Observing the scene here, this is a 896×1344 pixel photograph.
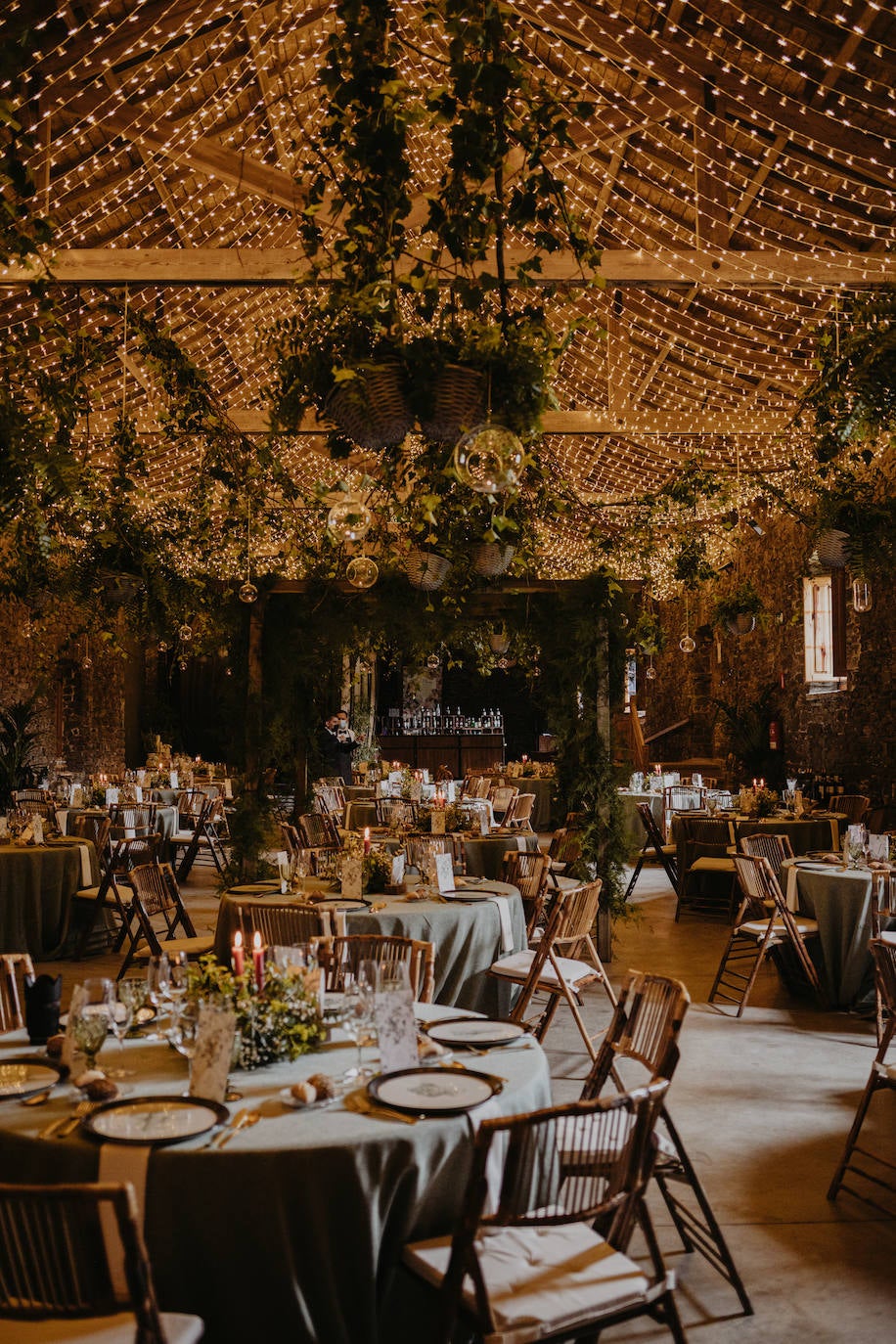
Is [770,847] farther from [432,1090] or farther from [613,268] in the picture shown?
[432,1090]

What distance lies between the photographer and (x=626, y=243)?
874cm

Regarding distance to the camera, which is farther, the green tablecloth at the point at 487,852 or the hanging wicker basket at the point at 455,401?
the green tablecloth at the point at 487,852

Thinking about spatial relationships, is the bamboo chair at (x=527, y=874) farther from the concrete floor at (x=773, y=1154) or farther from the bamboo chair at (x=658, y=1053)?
the bamboo chair at (x=658, y=1053)

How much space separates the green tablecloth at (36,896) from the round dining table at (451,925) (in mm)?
A: 2332

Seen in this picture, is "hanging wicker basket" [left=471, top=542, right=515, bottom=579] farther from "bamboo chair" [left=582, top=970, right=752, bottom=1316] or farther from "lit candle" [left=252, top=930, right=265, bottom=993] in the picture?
"lit candle" [left=252, top=930, right=265, bottom=993]

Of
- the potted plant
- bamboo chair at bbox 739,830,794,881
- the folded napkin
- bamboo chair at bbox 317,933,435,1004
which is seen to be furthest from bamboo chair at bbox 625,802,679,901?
the folded napkin

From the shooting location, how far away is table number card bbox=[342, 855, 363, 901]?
17.4ft

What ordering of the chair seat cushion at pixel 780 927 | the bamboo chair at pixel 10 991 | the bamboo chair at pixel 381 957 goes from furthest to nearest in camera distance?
the chair seat cushion at pixel 780 927
the bamboo chair at pixel 381 957
the bamboo chair at pixel 10 991

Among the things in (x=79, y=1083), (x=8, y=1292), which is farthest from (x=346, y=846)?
(x=8, y=1292)

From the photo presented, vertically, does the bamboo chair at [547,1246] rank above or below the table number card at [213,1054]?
below

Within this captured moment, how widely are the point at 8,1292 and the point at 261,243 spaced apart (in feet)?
27.3

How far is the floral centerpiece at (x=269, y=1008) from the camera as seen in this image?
2.81 meters

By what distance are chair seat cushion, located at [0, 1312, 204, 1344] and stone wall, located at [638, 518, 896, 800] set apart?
7659mm

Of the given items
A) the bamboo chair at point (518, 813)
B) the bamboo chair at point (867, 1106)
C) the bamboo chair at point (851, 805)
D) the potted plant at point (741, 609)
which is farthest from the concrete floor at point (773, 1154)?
the potted plant at point (741, 609)
